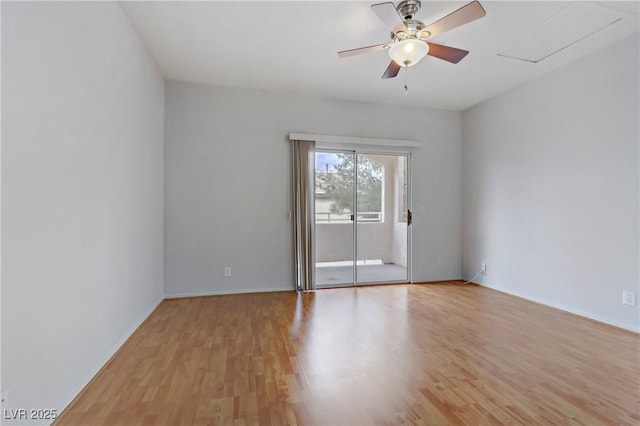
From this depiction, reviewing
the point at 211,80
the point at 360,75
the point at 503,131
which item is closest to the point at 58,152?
the point at 211,80

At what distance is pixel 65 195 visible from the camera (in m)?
1.71

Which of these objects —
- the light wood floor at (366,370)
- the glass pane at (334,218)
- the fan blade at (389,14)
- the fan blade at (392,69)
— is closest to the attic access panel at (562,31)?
the fan blade at (392,69)

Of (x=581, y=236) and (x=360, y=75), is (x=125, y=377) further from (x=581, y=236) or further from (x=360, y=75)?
(x=581, y=236)

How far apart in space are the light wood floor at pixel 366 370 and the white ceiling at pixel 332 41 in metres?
2.78

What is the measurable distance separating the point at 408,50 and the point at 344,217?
2639mm

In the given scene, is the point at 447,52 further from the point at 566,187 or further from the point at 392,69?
the point at 566,187

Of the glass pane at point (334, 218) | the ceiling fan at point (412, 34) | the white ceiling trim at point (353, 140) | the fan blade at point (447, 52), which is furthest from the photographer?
the glass pane at point (334, 218)

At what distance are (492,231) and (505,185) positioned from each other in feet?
2.31

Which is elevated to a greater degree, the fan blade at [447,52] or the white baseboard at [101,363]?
the fan blade at [447,52]

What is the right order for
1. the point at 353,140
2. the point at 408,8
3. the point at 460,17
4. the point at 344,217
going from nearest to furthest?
the point at 460,17 < the point at 408,8 < the point at 353,140 < the point at 344,217

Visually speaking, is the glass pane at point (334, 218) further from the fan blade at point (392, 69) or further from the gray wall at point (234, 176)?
the fan blade at point (392, 69)

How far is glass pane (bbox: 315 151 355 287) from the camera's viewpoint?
4.58 meters

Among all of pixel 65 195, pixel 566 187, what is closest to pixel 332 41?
pixel 65 195

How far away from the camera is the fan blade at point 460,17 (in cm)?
193
